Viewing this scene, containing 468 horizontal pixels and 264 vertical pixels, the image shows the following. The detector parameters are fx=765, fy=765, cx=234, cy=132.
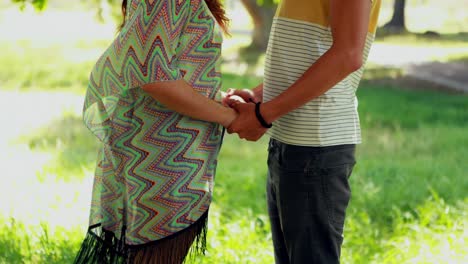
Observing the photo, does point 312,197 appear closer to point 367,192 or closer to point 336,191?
point 336,191

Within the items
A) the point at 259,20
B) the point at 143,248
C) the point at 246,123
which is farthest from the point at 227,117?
the point at 259,20

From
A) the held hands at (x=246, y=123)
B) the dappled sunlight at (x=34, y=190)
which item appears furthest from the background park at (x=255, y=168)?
the held hands at (x=246, y=123)

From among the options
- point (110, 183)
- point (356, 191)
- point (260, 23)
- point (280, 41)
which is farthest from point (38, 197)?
point (260, 23)

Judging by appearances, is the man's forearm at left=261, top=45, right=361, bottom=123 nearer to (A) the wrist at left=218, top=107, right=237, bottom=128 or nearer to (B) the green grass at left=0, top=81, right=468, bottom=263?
(A) the wrist at left=218, top=107, right=237, bottom=128

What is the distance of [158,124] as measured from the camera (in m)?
2.51

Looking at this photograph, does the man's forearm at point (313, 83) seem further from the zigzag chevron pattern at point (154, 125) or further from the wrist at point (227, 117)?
the zigzag chevron pattern at point (154, 125)

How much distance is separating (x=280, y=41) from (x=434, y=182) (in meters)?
3.91

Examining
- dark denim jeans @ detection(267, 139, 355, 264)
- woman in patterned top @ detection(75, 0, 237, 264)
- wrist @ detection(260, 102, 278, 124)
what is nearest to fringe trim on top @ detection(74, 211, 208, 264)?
woman in patterned top @ detection(75, 0, 237, 264)

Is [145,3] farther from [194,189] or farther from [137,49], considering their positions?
[194,189]

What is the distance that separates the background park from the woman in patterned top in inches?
60.3

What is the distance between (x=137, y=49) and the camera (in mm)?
2439

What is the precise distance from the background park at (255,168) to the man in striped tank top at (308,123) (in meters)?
1.58

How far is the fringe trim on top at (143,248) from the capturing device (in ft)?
8.49

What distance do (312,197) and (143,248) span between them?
23.5 inches
